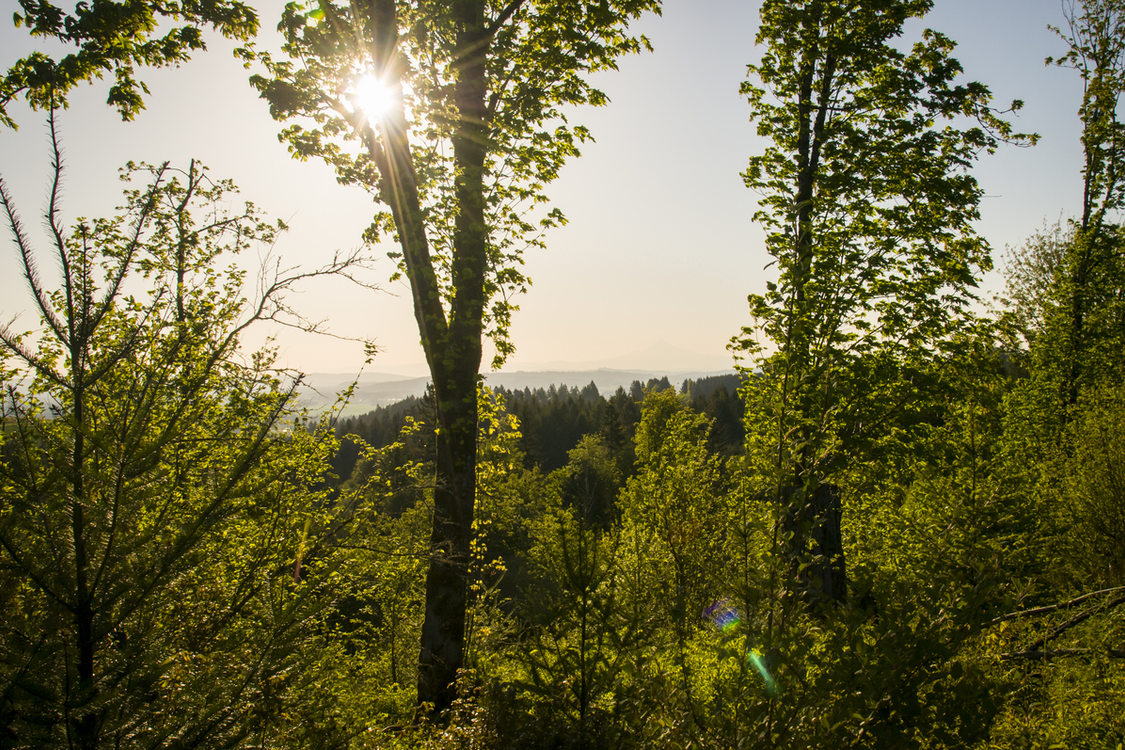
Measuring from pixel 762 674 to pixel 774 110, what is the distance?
11429 millimetres

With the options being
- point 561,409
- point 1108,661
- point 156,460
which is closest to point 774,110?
point 1108,661

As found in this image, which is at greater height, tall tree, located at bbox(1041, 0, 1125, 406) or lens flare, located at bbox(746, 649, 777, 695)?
tall tree, located at bbox(1041, 0, 1125, 406)

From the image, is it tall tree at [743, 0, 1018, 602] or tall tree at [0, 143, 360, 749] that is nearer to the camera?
tall tree at [0, 143, 360, 749]

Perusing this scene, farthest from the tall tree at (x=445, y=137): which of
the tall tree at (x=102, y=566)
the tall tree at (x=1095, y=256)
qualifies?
the tall tree at (x=1095, y=256)

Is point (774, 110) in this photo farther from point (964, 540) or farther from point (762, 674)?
point (762, 674)

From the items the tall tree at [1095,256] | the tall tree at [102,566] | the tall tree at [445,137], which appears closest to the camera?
the tall tree at [102,566]

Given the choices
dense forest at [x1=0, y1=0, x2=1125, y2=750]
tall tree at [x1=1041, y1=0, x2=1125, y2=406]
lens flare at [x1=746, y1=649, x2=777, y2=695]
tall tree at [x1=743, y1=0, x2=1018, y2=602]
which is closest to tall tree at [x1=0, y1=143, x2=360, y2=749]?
dense forest at [x1=0, y1=0, x2=1125, y2=750]

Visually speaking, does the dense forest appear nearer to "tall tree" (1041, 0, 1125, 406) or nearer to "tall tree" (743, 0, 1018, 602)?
"tall tree" (743, 0, 1018, 602)

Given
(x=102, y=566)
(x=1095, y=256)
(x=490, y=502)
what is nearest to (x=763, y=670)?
(x=102, y=566)

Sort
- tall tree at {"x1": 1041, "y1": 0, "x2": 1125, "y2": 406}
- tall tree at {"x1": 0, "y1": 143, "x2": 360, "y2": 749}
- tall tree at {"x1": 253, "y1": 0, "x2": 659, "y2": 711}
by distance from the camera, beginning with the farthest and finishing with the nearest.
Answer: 1. tall tree at {"x1": 1041, "y1": 0, "x2": 1125, "y2": 406}
2. tall tree at {"x1": 253, "y1": 0, "x2": 659, "y2": 711}
3. tall tree at {"x1": 0, "y1": 143, "x2": 360, "y2": 749}

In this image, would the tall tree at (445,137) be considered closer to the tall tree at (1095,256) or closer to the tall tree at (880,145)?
the tall tree at (880,145)

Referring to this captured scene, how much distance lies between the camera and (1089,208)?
15.7 m

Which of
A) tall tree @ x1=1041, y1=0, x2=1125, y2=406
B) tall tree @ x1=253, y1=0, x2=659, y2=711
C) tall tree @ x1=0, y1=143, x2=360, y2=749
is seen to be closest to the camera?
tall tree @ x1=0, y1=143, x2=360, y2=749

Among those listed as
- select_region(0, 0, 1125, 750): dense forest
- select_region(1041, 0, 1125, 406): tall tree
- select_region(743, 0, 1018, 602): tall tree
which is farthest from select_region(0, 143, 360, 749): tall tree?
select_region(1041, 0, 1125, 406): tall tree
